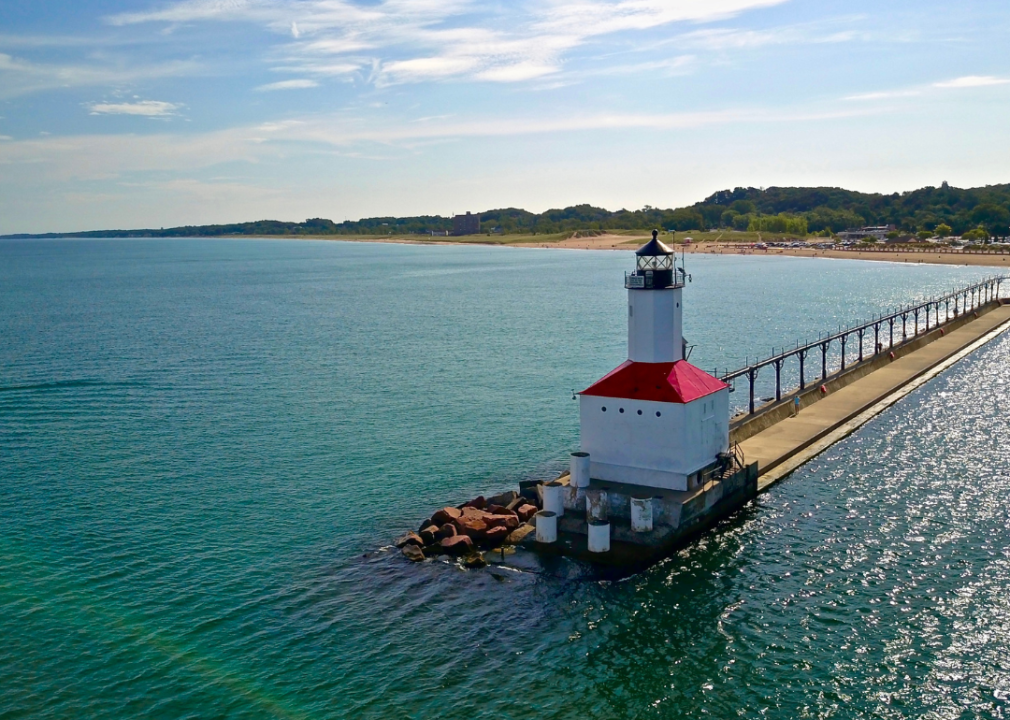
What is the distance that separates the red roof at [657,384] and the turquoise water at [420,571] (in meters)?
4.94

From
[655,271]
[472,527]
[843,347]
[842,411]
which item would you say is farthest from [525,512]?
[843,347]

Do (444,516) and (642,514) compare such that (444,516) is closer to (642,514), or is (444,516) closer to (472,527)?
(472,527)

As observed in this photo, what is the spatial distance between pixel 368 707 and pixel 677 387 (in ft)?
48.1

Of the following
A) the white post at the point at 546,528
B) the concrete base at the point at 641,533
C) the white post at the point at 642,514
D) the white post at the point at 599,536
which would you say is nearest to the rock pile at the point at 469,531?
the white post at the point at 546,528

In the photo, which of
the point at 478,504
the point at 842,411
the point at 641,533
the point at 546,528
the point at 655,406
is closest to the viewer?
the point at 641,533

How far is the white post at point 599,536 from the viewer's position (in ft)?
86.2

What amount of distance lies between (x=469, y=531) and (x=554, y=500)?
305cm

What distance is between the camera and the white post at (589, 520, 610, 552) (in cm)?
2628

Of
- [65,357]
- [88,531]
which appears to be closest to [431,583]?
[88,531]

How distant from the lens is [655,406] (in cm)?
2814

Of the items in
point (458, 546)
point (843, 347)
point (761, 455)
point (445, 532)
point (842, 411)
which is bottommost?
point (458, 546)

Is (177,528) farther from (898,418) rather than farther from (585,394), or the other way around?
(898,418)

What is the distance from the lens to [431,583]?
25156mm

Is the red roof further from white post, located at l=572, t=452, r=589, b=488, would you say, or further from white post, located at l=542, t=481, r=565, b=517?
white post, located at l=542, t=481, r=565, b=517
